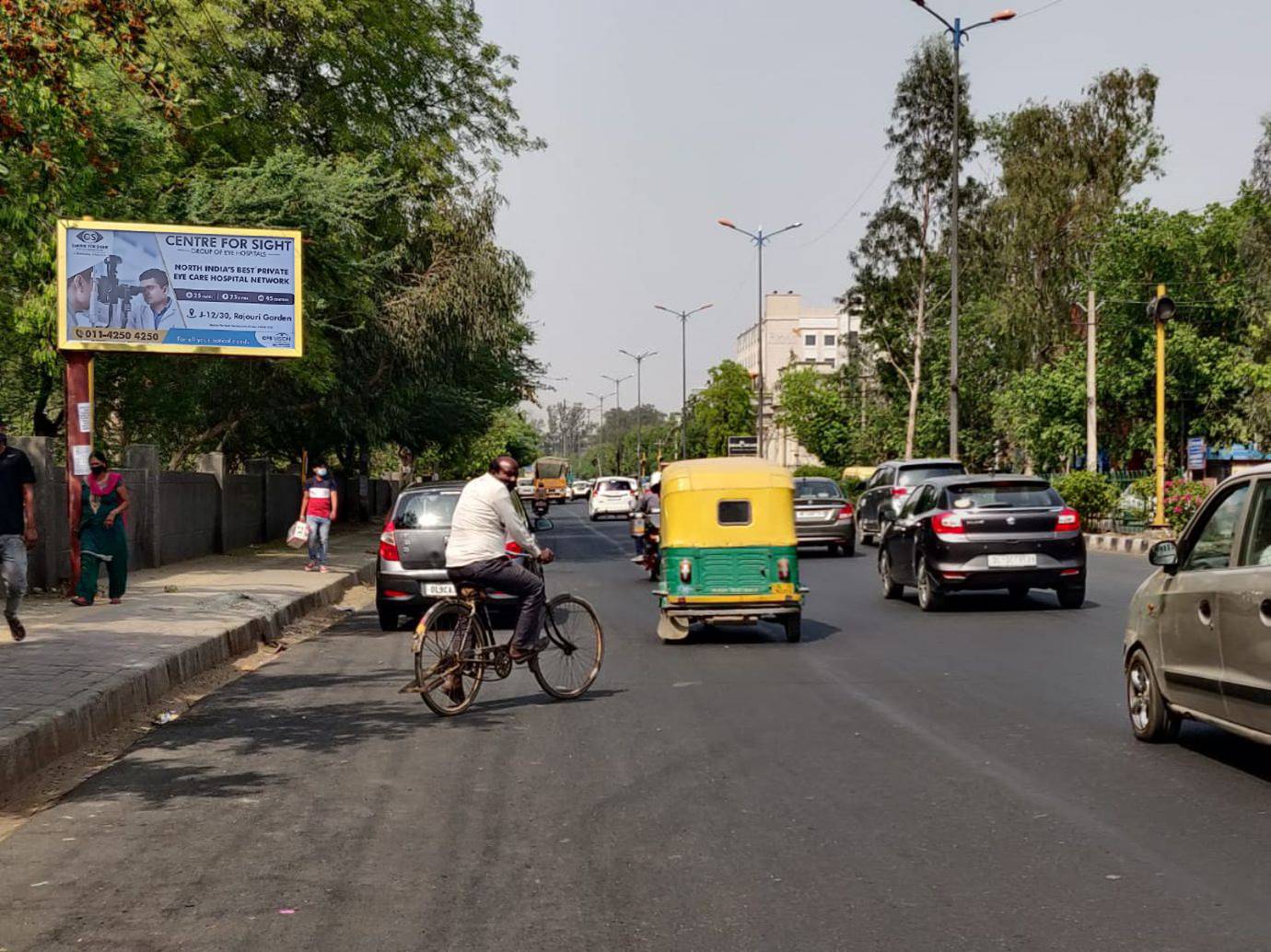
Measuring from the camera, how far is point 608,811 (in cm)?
674

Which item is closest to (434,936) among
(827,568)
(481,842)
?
(481,842)

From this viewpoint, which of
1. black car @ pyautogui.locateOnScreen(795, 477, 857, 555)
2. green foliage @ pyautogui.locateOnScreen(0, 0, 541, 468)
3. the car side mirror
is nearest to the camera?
the car side mirror

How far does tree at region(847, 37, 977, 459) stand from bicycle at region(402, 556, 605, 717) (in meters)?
52.5

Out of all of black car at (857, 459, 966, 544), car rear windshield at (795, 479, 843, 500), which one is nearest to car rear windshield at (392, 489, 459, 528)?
black car at (857, 459, 966, 544)

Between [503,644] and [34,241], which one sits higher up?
[34,241]

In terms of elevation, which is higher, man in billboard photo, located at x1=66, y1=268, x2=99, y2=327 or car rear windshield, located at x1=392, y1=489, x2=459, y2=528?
man in billboard photo, located at x1=66, y1=268, x2=99, y2=327

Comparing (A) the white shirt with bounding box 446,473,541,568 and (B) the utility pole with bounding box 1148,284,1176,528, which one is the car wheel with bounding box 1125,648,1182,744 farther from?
(B) the utility pole with bounding box 1148,284,1176,528

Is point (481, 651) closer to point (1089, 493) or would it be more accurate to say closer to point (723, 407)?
point (1089, 493)

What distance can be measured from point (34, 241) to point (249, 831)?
16.0 meters

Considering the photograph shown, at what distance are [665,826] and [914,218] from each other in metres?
59.5

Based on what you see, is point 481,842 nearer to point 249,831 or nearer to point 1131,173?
point 249,831

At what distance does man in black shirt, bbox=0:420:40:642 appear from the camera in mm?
12211

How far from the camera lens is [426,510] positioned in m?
16.5

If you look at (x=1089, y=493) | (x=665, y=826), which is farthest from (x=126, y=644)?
(x=1089, y=493)
